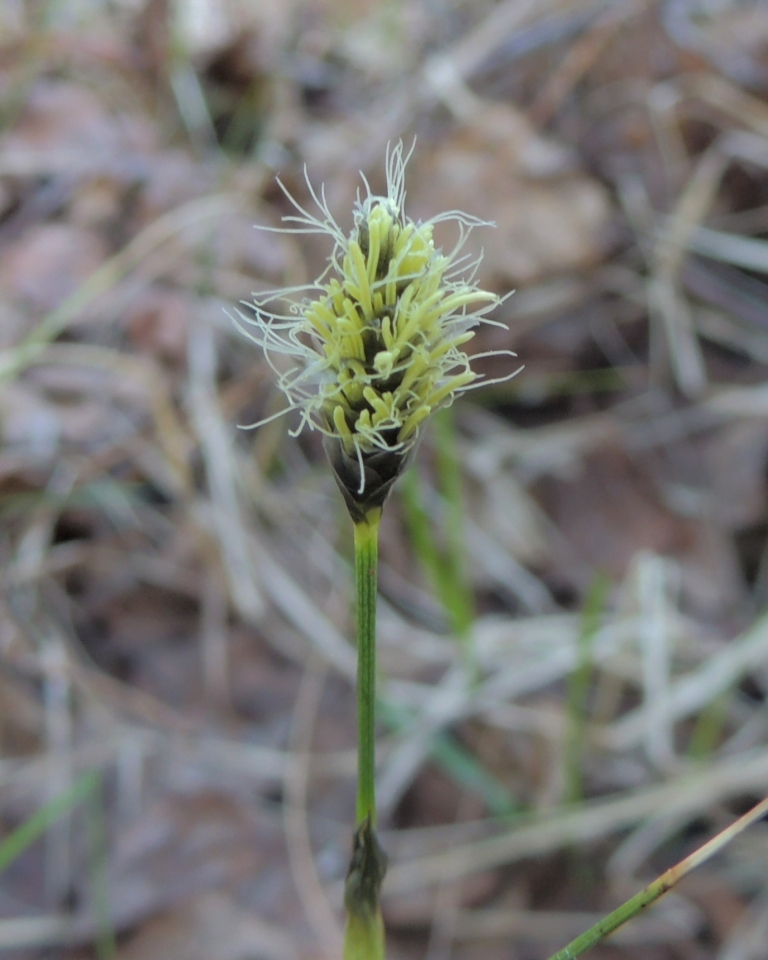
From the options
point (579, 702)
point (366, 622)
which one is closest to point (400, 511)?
point (579, 702)

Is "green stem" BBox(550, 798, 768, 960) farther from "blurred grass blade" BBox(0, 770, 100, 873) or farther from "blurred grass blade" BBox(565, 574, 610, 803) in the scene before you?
"blurred grass blade" BBox(0, 770, 100, 873)

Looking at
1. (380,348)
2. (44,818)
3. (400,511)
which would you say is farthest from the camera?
(400,511)

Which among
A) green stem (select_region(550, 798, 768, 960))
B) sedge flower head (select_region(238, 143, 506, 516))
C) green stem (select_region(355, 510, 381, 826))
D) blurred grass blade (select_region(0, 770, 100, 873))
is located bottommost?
blurred grass blade (select_region(0, 770, 100, 873))

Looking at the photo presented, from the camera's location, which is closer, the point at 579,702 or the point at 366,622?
the point at 366,622

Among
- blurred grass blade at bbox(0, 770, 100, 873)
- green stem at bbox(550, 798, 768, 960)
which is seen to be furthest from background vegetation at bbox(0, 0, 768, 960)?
green stem at bbox(550, 798, 768, 960)

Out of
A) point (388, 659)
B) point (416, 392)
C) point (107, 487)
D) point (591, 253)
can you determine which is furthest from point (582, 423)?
point (416, 392)

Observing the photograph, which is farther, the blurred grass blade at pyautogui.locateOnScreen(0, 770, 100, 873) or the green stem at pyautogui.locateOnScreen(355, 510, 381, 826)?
the blurred grass blade at pyautogui.locateOnScreen(0, 770, 100, 873)

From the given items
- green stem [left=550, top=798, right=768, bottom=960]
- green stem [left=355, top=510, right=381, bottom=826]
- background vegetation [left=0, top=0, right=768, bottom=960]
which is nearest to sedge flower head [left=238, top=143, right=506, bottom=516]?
green stem [left=355, top=510, right=381, bottom=826]

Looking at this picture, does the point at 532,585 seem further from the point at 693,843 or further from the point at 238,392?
the point at 238,392

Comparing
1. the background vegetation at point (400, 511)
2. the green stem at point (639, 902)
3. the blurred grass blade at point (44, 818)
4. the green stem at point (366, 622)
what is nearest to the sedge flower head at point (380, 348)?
the green stem at point (366, 622)

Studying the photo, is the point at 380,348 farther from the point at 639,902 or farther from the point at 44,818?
the point at 44,818

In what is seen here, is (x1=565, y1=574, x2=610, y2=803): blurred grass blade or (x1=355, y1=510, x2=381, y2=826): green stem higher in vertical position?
(x1=355, y1=510, x2=381, y2=826): green stem

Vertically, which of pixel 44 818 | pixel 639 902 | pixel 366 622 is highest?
pixel 366 622
